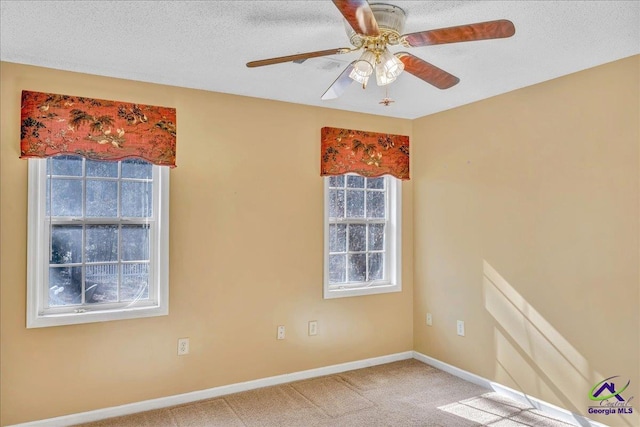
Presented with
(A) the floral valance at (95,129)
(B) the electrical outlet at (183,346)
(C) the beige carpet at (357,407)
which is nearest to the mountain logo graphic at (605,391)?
(C) the beige carpet at (357,407)

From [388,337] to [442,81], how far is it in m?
2.71

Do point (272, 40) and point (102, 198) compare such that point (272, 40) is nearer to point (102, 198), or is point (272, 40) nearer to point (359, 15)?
point (359, 15)

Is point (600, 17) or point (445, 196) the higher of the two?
point (600, 17)

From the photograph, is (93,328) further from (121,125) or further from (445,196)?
(445,196)

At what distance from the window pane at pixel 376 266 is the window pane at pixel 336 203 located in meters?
0.57

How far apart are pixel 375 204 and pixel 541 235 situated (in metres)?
1.57

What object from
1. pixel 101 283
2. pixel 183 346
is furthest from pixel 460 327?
pixel 101 283

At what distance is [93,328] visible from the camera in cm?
294

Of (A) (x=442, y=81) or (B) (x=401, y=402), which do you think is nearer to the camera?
(A) (x=442, y=81)

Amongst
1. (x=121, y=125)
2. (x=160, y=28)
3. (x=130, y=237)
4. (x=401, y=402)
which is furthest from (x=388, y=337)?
(x=160, y=28)

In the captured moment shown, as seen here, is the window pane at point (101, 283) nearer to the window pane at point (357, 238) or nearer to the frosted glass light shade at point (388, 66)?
the window pane at point (357, 238)

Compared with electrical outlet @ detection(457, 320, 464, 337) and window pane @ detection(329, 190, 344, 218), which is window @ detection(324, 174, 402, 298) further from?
electrical outlet @ detection(457, 320, 464, 337)

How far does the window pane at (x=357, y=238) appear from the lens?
13.3 feet

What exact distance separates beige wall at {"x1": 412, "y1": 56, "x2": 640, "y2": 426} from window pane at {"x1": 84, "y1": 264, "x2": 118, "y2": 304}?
2792 millimetres
